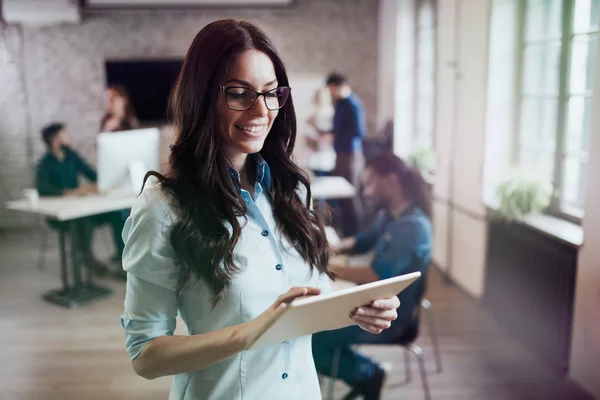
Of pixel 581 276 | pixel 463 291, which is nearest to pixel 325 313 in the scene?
pixel 581 276

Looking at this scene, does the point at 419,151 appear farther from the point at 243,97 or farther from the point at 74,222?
the point at 243,97

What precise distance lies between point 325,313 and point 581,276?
7.03ft

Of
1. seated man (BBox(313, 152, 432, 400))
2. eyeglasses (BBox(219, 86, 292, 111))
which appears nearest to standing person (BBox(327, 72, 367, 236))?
seated man (BBox(313, 152, 432, 400))

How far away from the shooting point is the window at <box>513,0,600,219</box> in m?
2.90

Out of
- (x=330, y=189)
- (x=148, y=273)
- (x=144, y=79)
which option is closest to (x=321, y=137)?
(x=330, y=189)

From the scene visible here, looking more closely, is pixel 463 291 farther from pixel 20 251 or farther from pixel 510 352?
pixel 20 251

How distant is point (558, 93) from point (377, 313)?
8.32 feet

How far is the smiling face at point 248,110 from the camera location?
1.02 m

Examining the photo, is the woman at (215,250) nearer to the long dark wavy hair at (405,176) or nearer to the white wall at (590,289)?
the long dark wavy hair at (405,176)

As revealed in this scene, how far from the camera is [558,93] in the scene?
308 centimetres

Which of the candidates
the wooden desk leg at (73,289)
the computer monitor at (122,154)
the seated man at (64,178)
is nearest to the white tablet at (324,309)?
the computer monitor at (122,154)

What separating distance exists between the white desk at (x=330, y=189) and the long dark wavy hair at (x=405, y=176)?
4.62ft

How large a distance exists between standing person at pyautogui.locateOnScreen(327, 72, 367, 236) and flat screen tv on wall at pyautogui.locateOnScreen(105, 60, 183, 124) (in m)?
1.97

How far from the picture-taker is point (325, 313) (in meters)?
0.93
